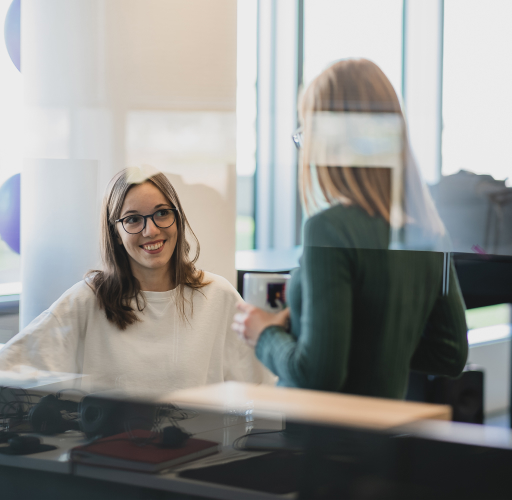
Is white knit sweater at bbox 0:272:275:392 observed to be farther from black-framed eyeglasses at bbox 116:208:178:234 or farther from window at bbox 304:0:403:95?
window at bbox 304:0:403:95

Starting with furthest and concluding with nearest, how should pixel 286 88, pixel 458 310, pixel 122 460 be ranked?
pixel 122 460 → pixel 286 88 → pixel 458 310

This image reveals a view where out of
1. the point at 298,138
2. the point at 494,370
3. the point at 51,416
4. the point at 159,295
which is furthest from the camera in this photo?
the point at 51,416

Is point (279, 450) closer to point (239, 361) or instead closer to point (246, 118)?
point (239, 361)

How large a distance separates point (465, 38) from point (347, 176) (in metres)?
0.24

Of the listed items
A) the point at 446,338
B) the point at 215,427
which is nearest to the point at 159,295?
the point at 215,427

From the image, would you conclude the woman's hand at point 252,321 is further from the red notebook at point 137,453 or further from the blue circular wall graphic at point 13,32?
the blue circular wall graphic at point 13,32

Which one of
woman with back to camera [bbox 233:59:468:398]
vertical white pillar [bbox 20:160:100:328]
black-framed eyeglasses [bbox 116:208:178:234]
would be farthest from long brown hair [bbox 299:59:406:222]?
vertical white pillar [bbox 20:160:100:328]

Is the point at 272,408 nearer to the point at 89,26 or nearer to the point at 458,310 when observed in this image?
the point at 458,310

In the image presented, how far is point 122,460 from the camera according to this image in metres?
1.06

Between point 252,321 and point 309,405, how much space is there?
0.15 meters

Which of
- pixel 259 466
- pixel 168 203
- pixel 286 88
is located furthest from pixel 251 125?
pixel 259 466

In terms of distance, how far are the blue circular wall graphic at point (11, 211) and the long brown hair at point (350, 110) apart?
59 cm

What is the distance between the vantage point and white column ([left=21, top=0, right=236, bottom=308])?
1.00m

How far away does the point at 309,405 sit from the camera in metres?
0.92
